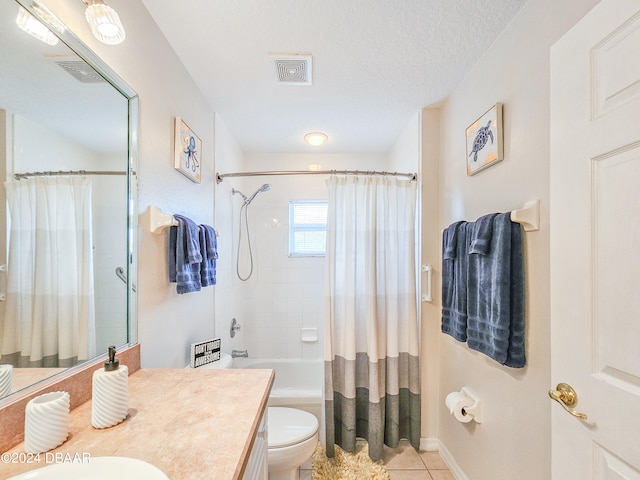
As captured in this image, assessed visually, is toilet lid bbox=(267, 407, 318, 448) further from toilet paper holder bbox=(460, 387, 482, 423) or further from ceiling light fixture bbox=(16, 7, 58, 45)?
ceiling light fixture bbox=(16, 7, 58, 45)

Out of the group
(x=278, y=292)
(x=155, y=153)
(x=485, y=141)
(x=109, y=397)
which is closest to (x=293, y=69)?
(x=155, y=153)

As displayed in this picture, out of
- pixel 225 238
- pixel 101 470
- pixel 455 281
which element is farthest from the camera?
pixel 225 238

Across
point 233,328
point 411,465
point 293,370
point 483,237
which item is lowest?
point 411,465

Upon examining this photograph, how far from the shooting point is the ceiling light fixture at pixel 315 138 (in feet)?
7.89

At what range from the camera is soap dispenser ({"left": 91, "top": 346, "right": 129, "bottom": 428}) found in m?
0.72

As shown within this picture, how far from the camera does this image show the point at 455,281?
157 cm

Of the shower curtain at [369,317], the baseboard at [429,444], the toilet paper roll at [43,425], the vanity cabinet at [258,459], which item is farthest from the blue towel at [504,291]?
the toilet paper roll at [43,425]

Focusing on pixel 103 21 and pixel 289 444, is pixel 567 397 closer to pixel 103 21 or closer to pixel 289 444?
pixel 289 444

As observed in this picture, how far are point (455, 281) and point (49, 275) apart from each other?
1708 mm

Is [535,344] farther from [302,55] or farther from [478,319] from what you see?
[302,55]

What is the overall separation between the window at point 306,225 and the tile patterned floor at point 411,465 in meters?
1.74

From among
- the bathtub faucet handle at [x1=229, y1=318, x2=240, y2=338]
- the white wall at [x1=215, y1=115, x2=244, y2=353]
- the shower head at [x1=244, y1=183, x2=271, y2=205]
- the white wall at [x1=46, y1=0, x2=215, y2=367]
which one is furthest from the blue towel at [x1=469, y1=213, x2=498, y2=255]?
the bathtub faucet handle at [x1=229, y1=318, x2=240, y2=338]

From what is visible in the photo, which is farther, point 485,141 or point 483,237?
point 485,141

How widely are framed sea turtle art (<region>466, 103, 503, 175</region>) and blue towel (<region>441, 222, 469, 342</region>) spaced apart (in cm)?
32
